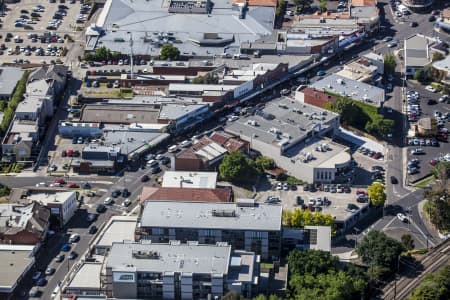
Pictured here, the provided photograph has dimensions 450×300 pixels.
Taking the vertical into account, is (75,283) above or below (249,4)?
below

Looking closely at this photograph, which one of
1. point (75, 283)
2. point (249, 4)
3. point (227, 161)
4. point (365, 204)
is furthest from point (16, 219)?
point (249, 4)

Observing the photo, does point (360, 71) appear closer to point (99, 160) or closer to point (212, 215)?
point (99, 160)

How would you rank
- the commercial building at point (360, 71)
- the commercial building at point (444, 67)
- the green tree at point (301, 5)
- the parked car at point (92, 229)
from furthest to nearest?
the green tree at point (301, 5) → the commercial building at point (444, 67) → the commercial building at point (360, 71) → the parked car at point (92, 229)

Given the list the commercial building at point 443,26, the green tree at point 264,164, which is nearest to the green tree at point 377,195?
the green tree at point 264,164

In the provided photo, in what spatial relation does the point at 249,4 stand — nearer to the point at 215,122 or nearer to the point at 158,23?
the point at 158,23

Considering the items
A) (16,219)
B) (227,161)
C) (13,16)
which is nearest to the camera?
(16,219)

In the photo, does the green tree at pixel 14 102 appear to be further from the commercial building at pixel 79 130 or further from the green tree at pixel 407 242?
the green tree at pixel 407 242
